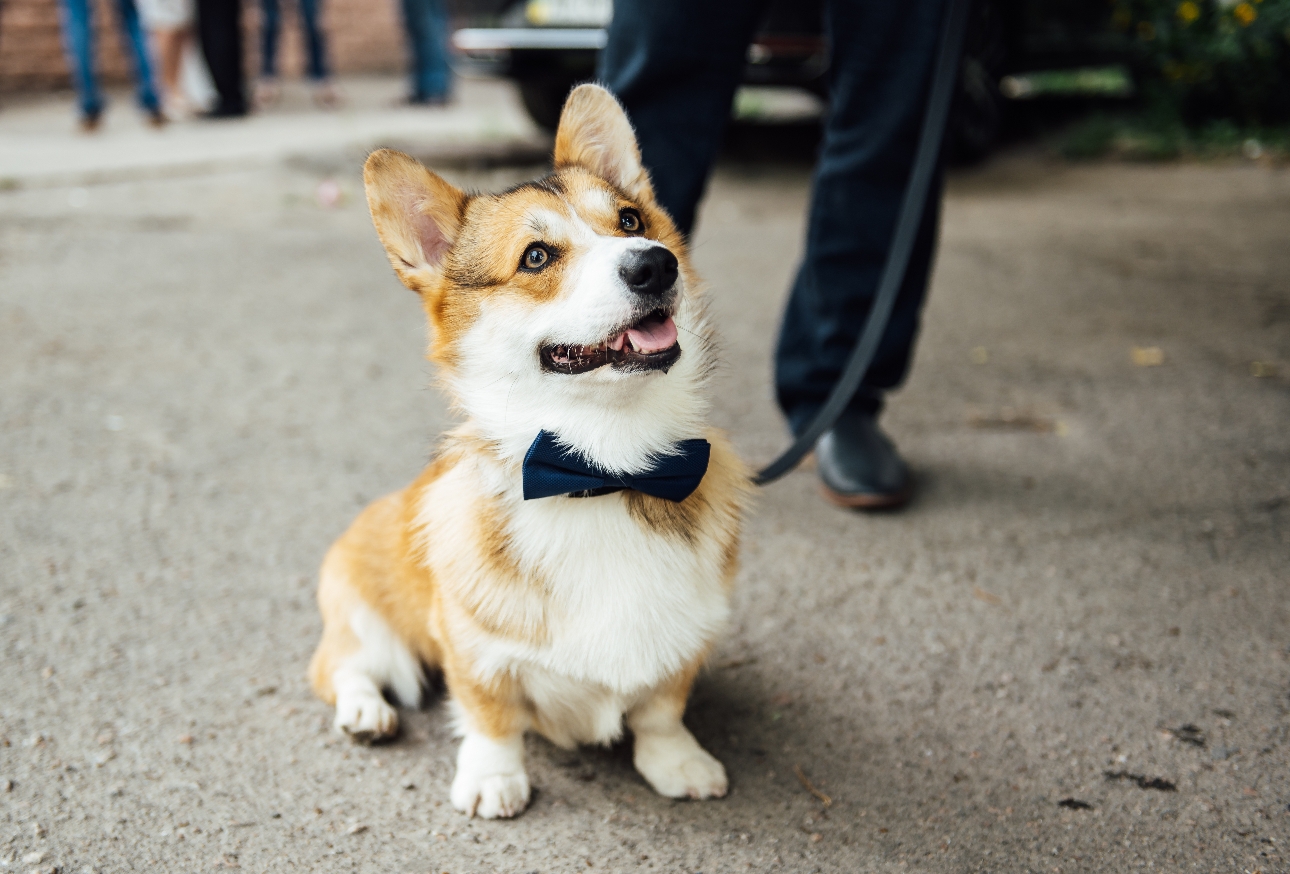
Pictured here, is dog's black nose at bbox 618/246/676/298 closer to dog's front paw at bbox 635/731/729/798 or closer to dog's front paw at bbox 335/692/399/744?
dog's front paw at bbox 635/731/729/798

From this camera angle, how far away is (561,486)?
5.45 feet

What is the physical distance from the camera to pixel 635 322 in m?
1.65

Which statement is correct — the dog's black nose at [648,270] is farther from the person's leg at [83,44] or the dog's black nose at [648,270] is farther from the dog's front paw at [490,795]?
the person's leg at [83,44]

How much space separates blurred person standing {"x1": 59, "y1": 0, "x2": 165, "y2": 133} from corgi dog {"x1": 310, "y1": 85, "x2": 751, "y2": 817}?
7.25 metres

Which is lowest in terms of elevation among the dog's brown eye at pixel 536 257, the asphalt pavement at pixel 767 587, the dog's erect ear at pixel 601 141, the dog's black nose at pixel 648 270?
the asphalt pavement at pixel 767 587

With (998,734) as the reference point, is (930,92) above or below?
above

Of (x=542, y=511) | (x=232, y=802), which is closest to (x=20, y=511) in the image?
(x=232, y=802)

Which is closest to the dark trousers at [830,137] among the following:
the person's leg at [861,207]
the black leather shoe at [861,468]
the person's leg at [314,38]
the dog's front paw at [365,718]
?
the person's leg at [861,207]

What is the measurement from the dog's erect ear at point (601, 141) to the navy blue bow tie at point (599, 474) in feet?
2.03

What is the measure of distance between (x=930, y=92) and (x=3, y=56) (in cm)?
1024

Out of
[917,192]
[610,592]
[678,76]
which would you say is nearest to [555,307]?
[610,592]

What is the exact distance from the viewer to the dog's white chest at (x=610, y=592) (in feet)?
5.54

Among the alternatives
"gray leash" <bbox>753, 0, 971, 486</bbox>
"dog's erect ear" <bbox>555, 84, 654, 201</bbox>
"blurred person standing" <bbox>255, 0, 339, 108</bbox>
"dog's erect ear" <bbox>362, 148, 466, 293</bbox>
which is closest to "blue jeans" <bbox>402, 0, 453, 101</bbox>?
"blurred person standing" <bbox>255, 0, 339, 108</bbox>

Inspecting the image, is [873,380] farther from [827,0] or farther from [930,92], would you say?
[827,0]
